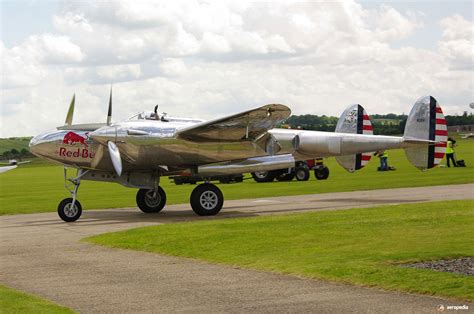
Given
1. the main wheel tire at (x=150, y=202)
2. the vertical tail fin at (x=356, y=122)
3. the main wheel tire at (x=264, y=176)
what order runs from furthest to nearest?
1. the main wheel tire at (x=264, y=176)
2. the vertical tail fin at (x=356, y=122)
3. the main wheel tire at (x=150, y=202)

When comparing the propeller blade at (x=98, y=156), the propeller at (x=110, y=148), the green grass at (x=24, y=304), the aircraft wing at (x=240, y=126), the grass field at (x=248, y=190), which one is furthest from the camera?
the grass field at (x=248, y=190)

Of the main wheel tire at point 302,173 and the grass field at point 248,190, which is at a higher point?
the main wheel tire at point 302,173

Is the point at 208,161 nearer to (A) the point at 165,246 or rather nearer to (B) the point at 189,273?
(A) the point at 165,246

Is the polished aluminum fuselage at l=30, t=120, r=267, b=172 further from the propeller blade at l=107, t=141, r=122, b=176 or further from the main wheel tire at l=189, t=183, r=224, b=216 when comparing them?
the main wheel tire at l=189, t=183, r=224, b=216

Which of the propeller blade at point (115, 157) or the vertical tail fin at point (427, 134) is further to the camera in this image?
the vertical tail fin at point (427, 134)

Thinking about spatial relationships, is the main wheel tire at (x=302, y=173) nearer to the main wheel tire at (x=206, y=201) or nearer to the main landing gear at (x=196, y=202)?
the main landing gear at (x=196, y=202)

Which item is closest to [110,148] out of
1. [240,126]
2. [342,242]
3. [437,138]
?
[240,126]

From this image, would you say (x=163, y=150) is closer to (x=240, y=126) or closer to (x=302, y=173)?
(x=240, y=126)

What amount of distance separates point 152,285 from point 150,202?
13641 mm

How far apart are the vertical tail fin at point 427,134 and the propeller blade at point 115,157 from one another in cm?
1001

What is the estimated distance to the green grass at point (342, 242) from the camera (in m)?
11.6

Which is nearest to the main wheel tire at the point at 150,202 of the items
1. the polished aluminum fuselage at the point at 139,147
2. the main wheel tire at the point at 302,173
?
the polished aluminum fuselage at the point at 139,147

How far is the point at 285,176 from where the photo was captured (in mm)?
41062

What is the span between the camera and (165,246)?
53.7ft
